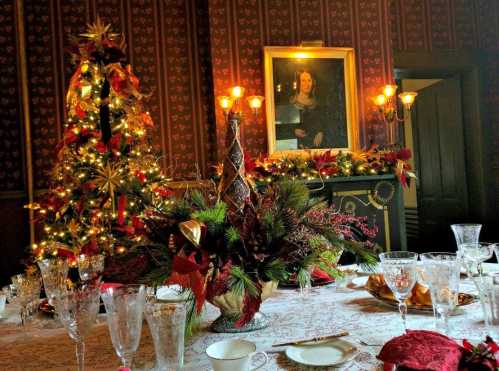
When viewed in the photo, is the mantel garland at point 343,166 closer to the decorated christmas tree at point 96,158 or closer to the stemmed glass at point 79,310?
the decorated christmas tree at point 96,158

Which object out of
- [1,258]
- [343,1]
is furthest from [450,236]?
[1,258]

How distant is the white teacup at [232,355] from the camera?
0.82 metres

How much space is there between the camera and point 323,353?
3.19 ft

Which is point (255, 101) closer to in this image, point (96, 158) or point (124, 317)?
point (96, 158)

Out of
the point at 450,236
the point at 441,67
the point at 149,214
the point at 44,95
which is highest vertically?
the point at 441,67

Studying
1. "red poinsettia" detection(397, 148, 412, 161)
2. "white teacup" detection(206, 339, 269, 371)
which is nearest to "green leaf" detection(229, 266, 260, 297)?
"white teacup" detection(206, 339, 269, 371)

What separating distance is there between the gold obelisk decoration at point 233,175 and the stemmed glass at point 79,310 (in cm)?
42

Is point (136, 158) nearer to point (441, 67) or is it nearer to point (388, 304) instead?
point (388, 304)

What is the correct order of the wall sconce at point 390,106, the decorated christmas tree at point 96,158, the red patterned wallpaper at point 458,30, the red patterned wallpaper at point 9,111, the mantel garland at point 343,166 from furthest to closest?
the red patterned wallpaper at point 458,30 < the wall sconce at point 390,106 < the red patterned wallpaper at point 9,111 < the mantel garland at point 343,166 < the decorated christmas tree at point 96,158

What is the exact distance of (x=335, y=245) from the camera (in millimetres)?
1153

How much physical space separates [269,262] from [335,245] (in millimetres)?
220

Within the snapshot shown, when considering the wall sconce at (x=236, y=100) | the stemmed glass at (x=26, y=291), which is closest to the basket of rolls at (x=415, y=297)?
the stemmed glass at (x=26, y=291)

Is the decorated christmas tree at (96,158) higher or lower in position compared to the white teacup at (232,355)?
higher

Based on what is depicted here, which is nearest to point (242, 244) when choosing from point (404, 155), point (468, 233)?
point (468, 233)
